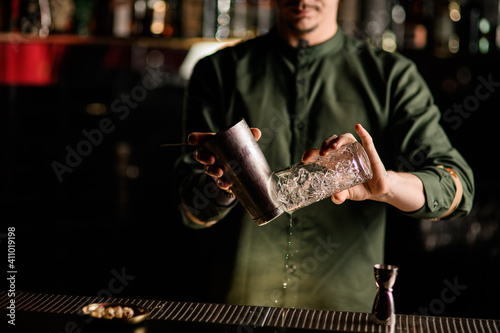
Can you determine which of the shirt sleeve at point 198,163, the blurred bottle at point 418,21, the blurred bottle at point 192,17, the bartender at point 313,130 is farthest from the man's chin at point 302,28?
the blurred bottle at point 418,21

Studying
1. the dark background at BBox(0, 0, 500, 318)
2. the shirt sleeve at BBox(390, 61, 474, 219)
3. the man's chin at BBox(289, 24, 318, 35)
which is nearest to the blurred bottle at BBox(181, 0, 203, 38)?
the dark background at BBox(0, 0, 500, 318)

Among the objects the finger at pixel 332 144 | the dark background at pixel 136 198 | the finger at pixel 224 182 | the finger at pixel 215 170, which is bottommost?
the dark background at pixel 136 198

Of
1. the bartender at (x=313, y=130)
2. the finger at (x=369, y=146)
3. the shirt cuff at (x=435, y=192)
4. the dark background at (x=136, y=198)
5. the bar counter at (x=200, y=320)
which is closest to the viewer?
the bar counter at (x=200, y=320)

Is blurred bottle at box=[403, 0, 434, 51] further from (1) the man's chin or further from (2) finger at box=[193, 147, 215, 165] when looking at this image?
(2) finger at box=[193, 147, 215, 165]

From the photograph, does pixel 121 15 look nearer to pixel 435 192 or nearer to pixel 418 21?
pixel 418 21

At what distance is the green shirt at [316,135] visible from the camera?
186 cm

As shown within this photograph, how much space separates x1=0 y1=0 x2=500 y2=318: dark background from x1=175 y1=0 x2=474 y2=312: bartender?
1366 millimetres

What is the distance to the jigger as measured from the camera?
4.46ft

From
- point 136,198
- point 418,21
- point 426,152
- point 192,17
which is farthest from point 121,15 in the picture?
point 426,152

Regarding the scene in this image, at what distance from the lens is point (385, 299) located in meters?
1.36

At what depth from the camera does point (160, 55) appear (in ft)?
11.5

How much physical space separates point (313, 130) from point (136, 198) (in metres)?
1.98

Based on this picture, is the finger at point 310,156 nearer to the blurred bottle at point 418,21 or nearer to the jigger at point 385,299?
the jigger at point 385,299

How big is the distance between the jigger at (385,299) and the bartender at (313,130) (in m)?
0.48
